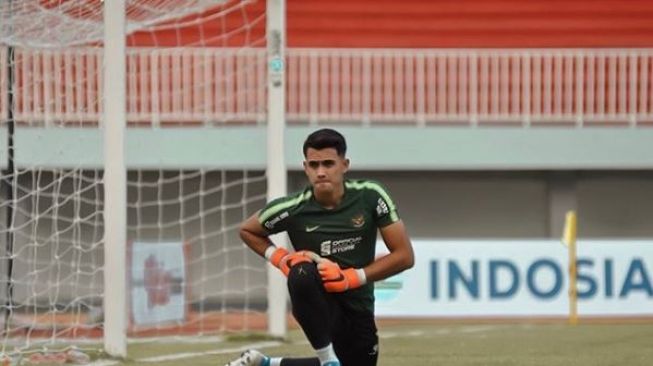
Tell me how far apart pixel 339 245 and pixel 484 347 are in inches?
173

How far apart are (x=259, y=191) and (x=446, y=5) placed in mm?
3385

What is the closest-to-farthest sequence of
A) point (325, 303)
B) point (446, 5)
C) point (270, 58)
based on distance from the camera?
point (325, 303)
point (270, 58)
point (446, 5)

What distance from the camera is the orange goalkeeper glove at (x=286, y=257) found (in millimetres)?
6621

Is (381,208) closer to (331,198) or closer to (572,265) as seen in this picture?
(331,198)

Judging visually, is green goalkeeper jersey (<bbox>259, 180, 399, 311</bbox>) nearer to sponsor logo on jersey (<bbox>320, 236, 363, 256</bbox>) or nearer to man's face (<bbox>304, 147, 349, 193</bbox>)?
sponsor logo on jersey (<bbox>320, 236, 363, 256</bbox>)

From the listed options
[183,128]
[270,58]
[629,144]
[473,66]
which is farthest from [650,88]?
[270,58]

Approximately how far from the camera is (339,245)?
6754 mm

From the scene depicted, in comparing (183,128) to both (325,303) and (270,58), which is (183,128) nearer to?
(270,58)

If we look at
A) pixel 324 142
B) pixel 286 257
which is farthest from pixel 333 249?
pixel 324 142

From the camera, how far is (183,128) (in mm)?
18547

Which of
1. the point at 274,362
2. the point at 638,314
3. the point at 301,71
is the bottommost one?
the point at 638,314

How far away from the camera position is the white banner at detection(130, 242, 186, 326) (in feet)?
50.5

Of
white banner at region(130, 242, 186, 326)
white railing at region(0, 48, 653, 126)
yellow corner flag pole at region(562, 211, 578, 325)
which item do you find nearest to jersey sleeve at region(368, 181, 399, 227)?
yellow corner flag pole at region(562, 211, 578, 325)

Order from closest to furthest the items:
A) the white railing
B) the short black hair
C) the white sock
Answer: the short black hair
the white sock
the white railing
